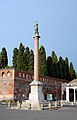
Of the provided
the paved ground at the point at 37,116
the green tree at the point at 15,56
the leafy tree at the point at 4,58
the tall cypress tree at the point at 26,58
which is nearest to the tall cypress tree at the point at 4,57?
the leafy tree at the point at 4,58

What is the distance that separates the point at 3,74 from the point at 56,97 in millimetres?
20583

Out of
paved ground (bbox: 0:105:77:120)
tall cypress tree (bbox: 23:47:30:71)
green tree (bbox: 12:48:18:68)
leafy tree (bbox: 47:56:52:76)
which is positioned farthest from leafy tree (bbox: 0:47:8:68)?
paved ground (bbox: 0:105:77:120)

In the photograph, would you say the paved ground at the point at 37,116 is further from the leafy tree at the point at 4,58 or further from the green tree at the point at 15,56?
the leafy tree at the point at 4,58

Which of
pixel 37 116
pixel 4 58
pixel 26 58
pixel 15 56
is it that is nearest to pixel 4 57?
pixel 4 58

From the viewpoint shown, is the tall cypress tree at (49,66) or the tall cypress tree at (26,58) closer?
the tall cypress tree at (26,58)

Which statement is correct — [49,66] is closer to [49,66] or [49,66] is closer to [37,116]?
[49,66]

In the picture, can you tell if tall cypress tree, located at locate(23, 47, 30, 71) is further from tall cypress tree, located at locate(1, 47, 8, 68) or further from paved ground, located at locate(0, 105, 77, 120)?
paved ground, located at locate(0, 105, 77, 120)

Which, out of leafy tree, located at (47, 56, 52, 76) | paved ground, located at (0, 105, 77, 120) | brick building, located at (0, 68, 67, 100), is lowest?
paved ground, located at (0, 105, 77, 120)

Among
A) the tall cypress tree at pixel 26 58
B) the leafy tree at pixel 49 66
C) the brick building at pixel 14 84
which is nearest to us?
the brick building at pixel 14 84

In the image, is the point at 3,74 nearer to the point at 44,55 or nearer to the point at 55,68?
the point at 44,55

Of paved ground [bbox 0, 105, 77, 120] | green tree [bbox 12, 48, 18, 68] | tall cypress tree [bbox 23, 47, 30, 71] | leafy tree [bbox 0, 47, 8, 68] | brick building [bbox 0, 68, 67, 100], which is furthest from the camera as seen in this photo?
green tree [bbox 12, 48, 18, 68]

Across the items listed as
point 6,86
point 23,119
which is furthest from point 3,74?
point 23,119

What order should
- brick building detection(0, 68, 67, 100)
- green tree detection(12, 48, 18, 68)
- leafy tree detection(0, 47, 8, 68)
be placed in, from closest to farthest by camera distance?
brick building detection(0, 68, 67, 100), leafy tree detection(0, 47, 8, 68), green tree detection(12, 48, 18, 68)

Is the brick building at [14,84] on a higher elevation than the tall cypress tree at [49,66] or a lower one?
lower
